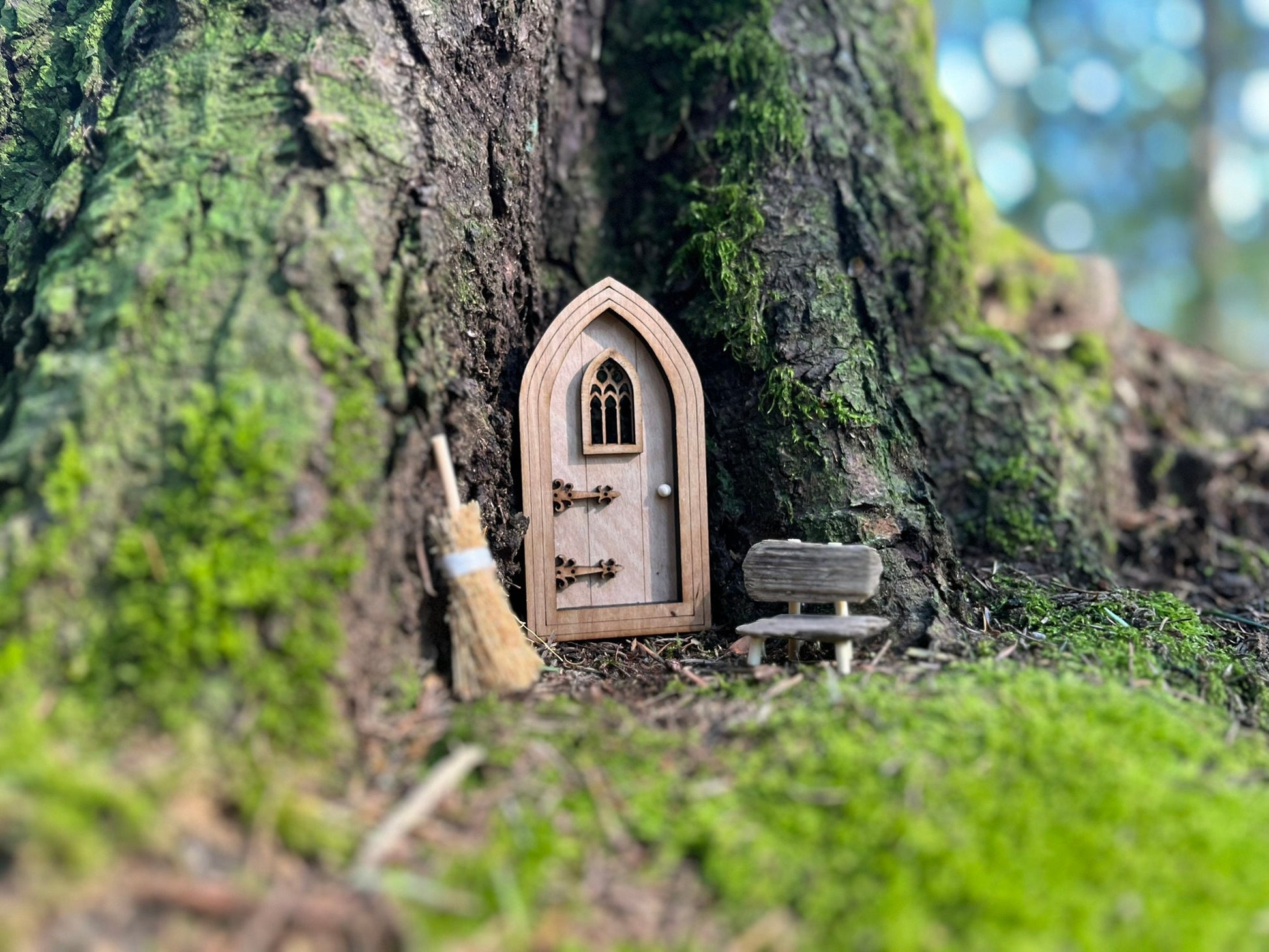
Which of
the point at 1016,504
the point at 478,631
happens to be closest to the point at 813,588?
the point at 478,631

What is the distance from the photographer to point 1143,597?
525 cm

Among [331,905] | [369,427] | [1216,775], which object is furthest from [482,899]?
[1216,775]

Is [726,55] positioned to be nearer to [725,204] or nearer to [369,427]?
[725,204]

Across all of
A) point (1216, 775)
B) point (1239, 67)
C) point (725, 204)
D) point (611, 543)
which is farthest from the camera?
point (1239, 67)

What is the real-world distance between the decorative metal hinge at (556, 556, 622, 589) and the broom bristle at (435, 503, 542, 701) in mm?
1017

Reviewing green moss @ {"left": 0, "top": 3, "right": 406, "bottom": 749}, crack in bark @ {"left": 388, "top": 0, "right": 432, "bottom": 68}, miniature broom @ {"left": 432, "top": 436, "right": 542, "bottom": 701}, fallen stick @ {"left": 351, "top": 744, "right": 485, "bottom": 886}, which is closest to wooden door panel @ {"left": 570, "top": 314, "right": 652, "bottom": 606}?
miniature broom @ {"left": 432, "top": 436, "right": 542, "bottom": 701}

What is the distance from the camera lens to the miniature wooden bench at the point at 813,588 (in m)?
4.04

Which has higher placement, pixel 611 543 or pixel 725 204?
pixel 725 204

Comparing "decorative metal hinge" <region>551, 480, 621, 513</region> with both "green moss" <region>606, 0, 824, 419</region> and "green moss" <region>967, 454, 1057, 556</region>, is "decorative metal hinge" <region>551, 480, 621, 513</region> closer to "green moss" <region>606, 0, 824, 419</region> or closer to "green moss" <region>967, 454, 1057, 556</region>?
"green moss" <region>606, 0, 824, 419</region>

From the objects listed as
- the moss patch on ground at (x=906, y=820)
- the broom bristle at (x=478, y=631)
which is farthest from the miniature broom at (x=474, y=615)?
the moss patch on ground at (x=906, y=820)

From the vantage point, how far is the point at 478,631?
371 centimetres

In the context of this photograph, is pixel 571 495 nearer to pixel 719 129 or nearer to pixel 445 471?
→ pixel 445 471

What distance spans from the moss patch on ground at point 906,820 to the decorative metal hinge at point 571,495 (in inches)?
63.0

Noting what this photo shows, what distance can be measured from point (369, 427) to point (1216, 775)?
332 cm
